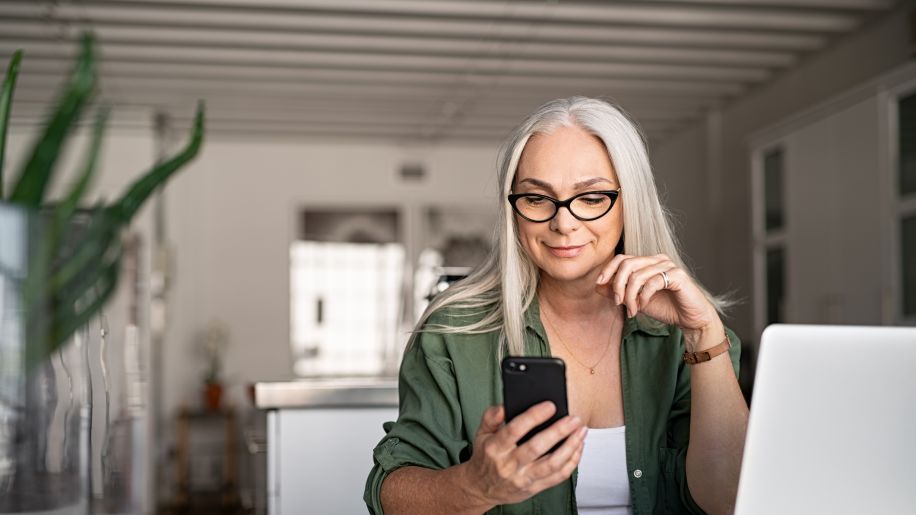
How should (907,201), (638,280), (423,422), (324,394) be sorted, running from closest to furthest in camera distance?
(638,280)
(423,422)
(324,394)
(907,201)

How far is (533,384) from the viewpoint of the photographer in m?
1.26

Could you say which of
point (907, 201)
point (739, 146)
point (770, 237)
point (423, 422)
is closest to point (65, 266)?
point (423, 422)

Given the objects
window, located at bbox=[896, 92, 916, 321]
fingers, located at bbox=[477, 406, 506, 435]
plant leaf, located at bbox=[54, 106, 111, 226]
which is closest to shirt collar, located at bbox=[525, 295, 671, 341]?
fingers, located at bbox=[477, 406, 506, 435]

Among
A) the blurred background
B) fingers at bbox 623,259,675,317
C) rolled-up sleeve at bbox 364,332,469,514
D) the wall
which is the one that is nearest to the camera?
fingers at bbox 623,259,675,317

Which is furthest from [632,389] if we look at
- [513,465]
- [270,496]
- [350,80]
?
[350,80]

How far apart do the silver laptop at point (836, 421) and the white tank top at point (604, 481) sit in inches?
23.7

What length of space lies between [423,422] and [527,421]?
0.41 metres

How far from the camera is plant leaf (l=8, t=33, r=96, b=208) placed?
3.87 feet

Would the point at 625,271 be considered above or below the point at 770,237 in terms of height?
below

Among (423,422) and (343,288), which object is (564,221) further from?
(343,288)

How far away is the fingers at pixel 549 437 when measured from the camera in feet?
3.97

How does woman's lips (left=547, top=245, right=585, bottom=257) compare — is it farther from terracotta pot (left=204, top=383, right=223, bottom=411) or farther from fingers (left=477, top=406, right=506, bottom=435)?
terracotta pot (left=204, top=383, right=223, bottom=411)

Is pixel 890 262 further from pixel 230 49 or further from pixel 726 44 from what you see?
pixel 230 49

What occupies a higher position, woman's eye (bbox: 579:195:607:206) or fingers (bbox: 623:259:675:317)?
woman's eye (bbox: 579:195:607:206)
